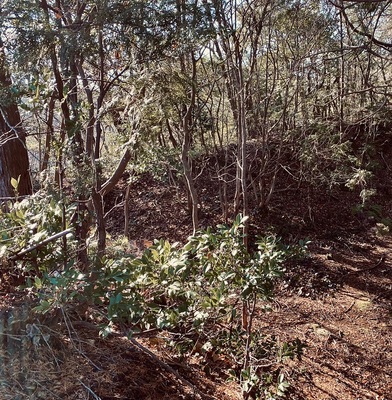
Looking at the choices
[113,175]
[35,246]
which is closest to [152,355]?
[35,246]

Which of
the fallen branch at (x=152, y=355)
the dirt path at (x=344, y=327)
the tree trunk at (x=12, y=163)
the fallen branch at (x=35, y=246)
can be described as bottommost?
the dirt path at (x=344, y=327)

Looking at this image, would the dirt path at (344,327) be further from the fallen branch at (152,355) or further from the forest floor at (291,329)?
the fallen branch at (152,355)

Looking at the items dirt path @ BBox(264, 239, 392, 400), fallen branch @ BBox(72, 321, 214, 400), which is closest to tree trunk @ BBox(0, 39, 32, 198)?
fallen branch @ BBox(72, 321, 214, 400)

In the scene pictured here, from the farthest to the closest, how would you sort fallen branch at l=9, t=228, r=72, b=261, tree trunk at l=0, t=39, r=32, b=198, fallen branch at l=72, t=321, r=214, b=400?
tree trunk at l=0, t=39, r=32, b=198, fallen branch at l=72, t=321, r=214, b=400, fallen branch at l=9, t=228, r=72, b=261

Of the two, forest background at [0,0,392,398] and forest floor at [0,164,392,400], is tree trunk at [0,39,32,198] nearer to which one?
forest background at [0,0,392,398]

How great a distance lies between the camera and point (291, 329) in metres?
4.12

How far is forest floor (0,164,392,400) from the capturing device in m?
1.89

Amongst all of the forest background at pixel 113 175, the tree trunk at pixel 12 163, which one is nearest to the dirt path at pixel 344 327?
the forest background at pixel 113 175

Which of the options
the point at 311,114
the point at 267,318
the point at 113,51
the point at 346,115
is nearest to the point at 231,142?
the point at 311,114

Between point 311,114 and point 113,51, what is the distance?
4.83 meters

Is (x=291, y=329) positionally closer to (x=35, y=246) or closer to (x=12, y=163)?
(x=35, y=246)

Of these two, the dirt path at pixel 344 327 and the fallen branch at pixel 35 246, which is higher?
the fallen branch at pixel 35 246

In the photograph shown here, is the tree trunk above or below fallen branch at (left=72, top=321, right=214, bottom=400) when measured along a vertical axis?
above

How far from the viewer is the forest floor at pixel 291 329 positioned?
1894 mm
